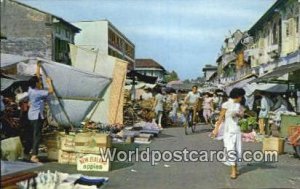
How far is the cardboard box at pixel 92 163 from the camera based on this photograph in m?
10.4

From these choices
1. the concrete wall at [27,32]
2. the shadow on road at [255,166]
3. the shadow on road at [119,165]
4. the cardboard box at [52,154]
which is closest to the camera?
the shadow on road at [119,165]

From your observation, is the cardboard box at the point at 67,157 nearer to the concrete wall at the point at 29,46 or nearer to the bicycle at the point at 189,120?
the bicycle at the point at 189,120

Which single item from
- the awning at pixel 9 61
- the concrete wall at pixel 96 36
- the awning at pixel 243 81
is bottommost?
the awning at pixel 9 61

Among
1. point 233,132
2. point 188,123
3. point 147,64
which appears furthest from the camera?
point 147,64

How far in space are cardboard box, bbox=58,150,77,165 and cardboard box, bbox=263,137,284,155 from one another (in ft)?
18.7

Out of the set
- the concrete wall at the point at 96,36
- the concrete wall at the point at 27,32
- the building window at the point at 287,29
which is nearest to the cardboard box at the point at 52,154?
the building window at the point at 287,29

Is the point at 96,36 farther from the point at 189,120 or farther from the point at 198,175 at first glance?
the point at 198,175

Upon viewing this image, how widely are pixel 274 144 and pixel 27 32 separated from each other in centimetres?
3134

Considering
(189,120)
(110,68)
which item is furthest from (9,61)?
(189,120)

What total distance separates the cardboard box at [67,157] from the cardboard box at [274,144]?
225 inches

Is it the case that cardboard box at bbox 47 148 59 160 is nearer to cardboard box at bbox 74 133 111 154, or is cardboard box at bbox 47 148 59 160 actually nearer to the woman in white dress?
cardboard box at bbox 74 133 111 154

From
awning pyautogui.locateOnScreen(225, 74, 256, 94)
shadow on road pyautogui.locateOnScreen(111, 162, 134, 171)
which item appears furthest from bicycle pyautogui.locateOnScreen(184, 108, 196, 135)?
shadow on road pyautogui.locateOnScreen(111, 162, 134, 171)

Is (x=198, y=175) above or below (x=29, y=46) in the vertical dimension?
below

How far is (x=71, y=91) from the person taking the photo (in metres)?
12.5
